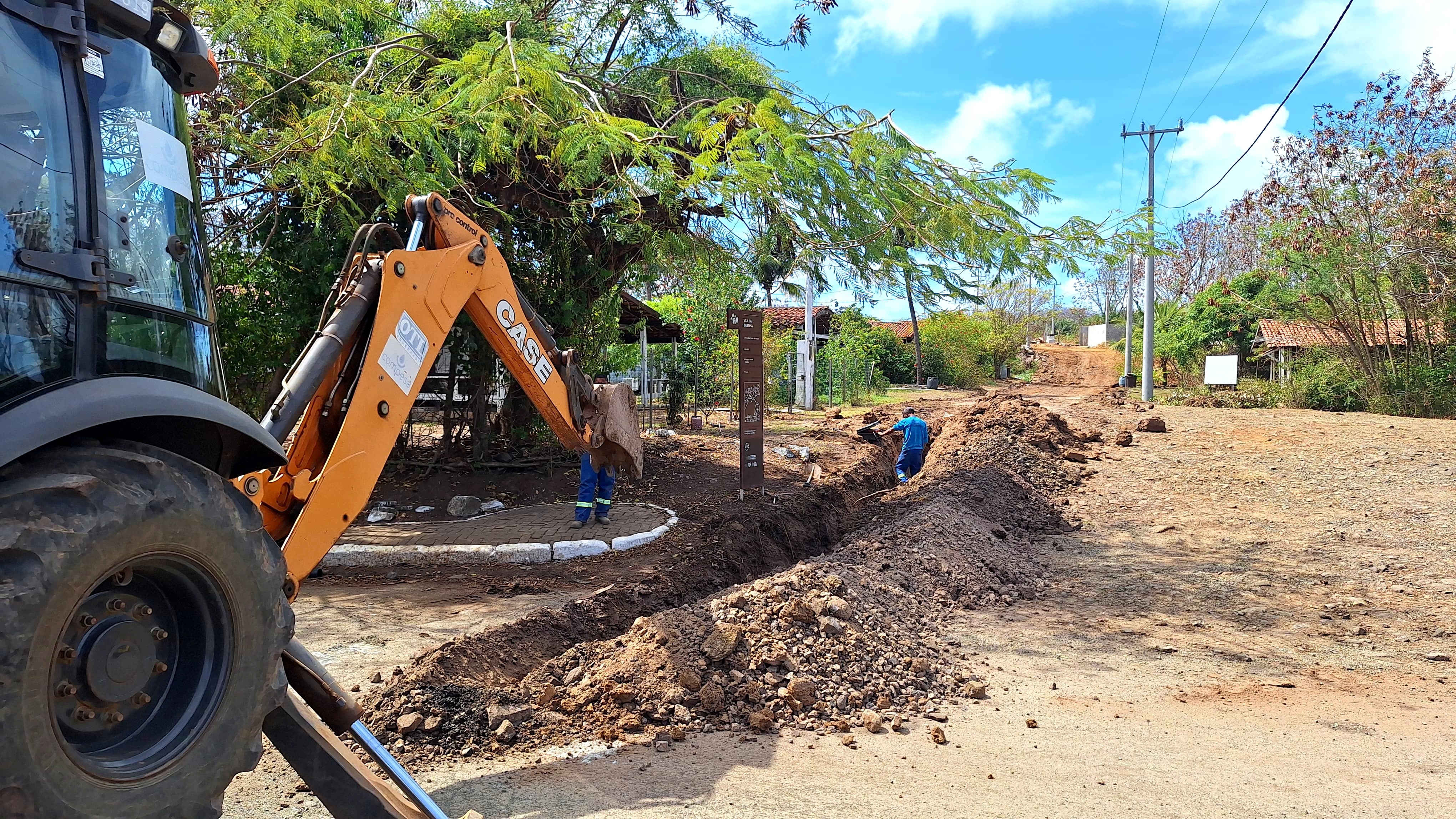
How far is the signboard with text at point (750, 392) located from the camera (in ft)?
35.3

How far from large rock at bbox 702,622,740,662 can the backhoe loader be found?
7.41 feet

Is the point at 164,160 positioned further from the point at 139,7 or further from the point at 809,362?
the point at 809,362

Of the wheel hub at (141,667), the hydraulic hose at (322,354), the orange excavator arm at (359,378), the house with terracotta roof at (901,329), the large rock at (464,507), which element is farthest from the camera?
the house with terracotta roof at (901,329)

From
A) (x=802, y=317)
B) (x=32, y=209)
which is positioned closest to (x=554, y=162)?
(x=32, y=209)

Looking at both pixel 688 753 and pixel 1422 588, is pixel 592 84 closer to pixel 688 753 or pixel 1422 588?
pixel 688 753

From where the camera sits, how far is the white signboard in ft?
85.9

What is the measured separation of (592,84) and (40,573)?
30.9 ft

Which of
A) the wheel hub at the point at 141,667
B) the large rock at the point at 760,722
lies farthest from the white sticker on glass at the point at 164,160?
the large rock at the point at 760,722

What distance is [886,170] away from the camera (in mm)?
7316

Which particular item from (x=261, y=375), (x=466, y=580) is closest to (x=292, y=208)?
(x=261, y=375)

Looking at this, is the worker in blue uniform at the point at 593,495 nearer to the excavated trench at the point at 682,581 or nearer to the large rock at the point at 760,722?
the excavated trench at the point at 682,581

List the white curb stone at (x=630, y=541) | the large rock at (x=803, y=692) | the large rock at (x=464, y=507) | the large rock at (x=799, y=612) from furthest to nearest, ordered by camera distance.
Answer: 1. the large rock at (x=464, y=507)
2. the white curb stone at (x=630, y=541)
3. the large rock at (x=799, y=612)
4. the large rock at (x=803, y=692)

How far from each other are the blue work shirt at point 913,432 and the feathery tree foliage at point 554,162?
3800mm

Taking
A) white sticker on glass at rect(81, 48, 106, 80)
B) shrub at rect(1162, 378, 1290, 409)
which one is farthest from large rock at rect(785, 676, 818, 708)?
shrub at rect(1162, 378, 1290, 409)
